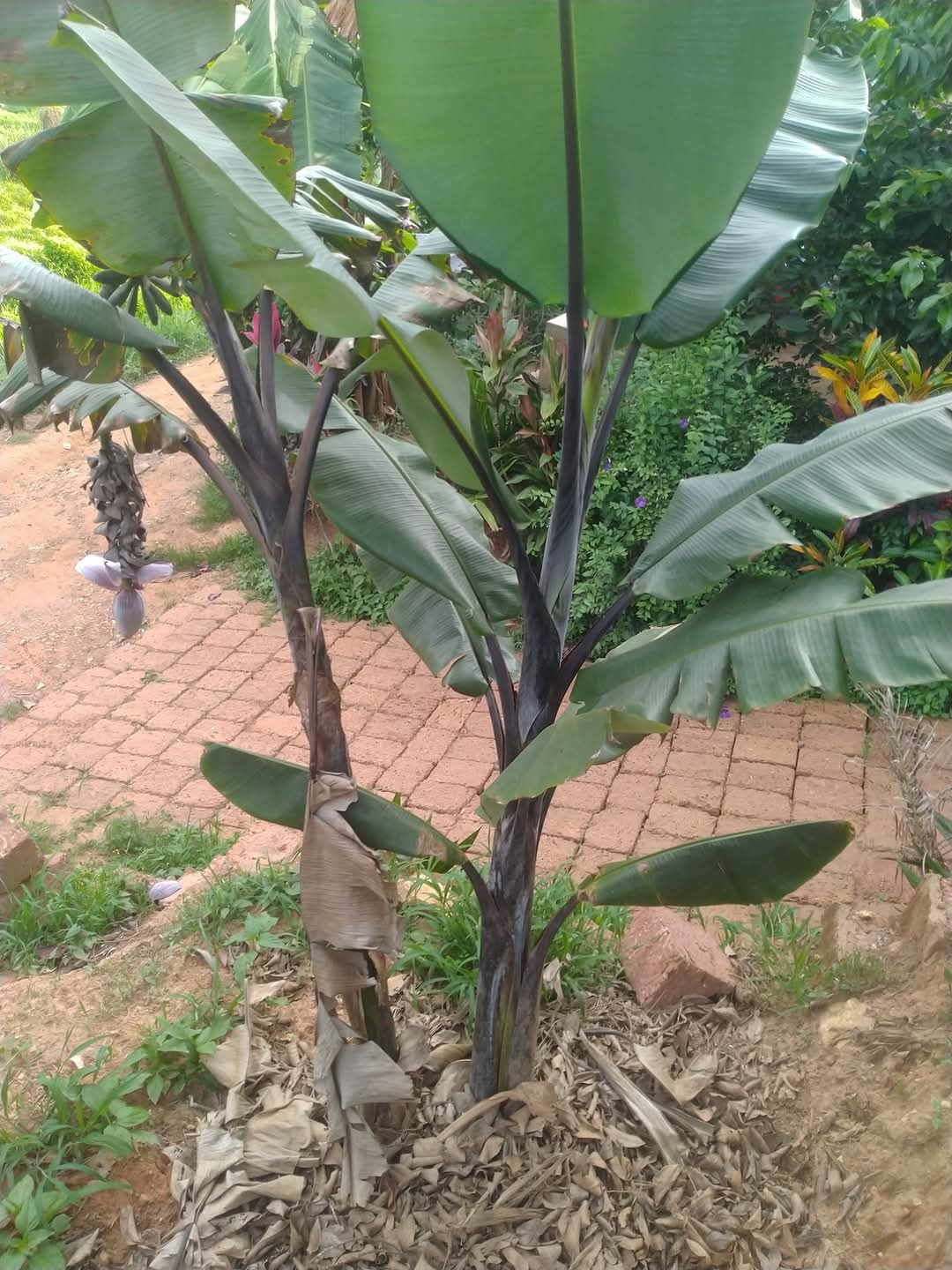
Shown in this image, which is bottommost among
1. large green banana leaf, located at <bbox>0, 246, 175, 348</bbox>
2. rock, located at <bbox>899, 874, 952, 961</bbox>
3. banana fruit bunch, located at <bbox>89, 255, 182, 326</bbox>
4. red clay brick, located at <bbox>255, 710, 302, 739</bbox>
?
red clay brick, located at <bbox>255, 710, 302, 739</bbox>

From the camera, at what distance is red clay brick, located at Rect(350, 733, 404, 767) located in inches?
162

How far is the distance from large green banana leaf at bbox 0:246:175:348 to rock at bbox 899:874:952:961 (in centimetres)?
241

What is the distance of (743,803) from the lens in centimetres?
371

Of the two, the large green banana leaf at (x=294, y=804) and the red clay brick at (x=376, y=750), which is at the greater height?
the large green banana leaf at (x=294, y=804)

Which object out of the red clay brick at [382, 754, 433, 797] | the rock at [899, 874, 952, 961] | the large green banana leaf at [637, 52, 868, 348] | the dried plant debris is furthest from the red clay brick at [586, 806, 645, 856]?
the large green banana leaf at [637, 52, 868, 348]

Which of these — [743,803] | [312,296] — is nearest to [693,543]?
[312,296]

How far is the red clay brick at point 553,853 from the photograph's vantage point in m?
3.40

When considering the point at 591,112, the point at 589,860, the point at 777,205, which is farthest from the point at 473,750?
the point at 591,112

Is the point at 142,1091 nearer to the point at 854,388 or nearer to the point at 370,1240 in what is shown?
the point at 370,1240

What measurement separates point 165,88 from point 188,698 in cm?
385

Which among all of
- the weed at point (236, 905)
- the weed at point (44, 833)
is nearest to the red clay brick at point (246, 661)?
the weed at point (44, 833)

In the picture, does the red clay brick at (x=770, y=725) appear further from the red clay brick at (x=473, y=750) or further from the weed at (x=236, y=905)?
the weed at (x=236, y=905)

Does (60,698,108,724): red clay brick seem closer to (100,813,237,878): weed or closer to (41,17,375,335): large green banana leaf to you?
(100,813,237,878): weed

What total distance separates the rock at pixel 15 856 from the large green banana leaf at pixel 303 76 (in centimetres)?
243
